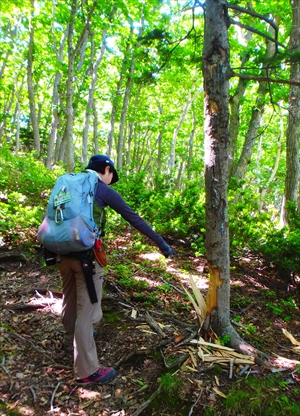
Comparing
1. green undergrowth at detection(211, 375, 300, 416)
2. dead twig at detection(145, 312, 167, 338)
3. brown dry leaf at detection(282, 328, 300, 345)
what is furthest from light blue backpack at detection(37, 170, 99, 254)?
brown dry leaf at detection(282, 328, 300, 345)

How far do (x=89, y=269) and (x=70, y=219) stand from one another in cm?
53

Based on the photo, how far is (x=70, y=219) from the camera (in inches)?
106

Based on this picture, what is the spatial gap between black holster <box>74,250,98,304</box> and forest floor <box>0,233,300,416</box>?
889 millimetres

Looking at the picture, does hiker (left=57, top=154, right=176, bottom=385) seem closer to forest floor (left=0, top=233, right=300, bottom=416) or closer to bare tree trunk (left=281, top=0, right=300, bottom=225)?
forest floor (left=0, top=233, right=300, bottom=416)

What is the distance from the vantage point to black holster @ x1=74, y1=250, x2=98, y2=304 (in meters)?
2.84

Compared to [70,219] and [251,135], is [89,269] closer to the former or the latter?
[70,219]

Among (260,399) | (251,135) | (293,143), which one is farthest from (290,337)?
(251,135)

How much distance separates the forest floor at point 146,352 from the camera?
2623mm

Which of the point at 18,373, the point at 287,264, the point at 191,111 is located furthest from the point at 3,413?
the point at 191,111

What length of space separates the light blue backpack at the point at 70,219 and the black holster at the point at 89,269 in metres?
0.13

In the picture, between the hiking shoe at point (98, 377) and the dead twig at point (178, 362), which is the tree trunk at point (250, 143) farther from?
the hiking shoe at point (98, 377)

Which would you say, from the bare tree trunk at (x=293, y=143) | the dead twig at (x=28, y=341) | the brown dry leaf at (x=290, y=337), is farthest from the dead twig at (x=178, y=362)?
the bare tree trunk at (x=293, y=143)

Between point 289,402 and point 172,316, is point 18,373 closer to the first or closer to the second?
point 172,316

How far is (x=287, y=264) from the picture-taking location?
17.2 feet
